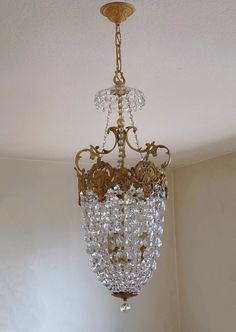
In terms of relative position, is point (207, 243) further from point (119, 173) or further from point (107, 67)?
point (119, 173)

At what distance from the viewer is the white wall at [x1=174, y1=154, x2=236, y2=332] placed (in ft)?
11.4

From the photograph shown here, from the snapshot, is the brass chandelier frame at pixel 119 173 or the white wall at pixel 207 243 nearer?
the brass chandelier frame at pixel 119 173

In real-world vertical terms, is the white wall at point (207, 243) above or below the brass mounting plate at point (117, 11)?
below

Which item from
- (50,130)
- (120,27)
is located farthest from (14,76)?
(50,130)

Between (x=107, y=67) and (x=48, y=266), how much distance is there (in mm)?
2148

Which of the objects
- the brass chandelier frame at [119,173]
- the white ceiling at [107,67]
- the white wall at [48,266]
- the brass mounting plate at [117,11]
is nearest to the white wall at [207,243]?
the white wall at [48,266]

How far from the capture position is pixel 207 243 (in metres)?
3.69

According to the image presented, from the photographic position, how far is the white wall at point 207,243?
349cm

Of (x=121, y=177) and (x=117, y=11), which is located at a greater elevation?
(x=117, y=11)

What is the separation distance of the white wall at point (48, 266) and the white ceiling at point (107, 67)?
663 mm

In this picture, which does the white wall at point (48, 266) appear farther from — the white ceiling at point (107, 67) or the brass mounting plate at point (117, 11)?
the brass mounting plate at point (117, 11)

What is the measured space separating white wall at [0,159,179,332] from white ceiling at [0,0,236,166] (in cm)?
66

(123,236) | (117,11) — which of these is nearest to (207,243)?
(123,236)

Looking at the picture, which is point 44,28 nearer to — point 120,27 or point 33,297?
point 120,27
